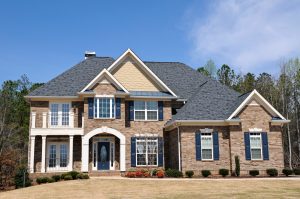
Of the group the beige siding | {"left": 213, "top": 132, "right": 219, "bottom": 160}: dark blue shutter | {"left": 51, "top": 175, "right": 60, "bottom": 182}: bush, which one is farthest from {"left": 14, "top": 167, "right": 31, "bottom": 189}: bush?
{"left": 213, "top": 132, "right": 219, "bottom": 160}: dark blue shutter

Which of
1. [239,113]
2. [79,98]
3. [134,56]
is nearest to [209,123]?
[239,113]

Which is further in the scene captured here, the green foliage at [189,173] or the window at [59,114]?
the window at [59,114]

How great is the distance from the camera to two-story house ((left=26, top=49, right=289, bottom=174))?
2755 centimetres

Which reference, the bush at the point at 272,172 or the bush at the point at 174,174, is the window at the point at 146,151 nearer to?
the bush at the point at 174,174

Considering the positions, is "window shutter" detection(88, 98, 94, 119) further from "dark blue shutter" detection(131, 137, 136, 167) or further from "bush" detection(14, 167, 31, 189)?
"bush" detection(14, 167, 31, 189)

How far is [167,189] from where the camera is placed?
64.5 feet

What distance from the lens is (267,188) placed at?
20141mm

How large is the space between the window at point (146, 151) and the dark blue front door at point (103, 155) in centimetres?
241

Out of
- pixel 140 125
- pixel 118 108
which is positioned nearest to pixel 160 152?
pixel 140 125

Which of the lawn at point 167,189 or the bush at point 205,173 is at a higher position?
the bush at point 205,173

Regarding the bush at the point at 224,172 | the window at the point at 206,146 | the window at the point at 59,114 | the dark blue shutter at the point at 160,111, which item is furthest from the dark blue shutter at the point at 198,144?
the window at the point at 59,114

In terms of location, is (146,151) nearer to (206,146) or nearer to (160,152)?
(160,152)

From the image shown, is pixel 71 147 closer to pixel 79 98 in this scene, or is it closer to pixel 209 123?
pixel 79 98

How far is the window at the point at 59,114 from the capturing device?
96.7ft
